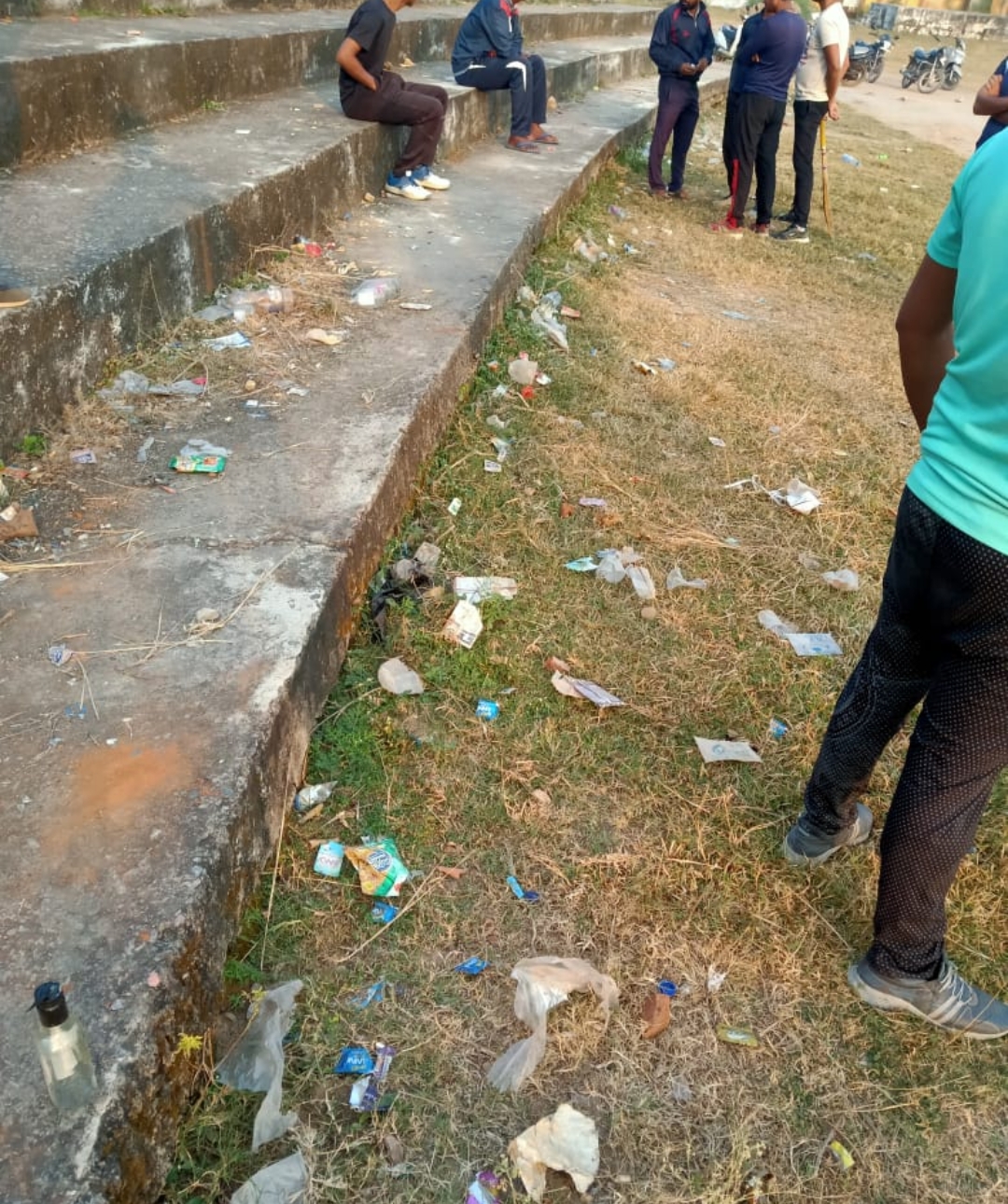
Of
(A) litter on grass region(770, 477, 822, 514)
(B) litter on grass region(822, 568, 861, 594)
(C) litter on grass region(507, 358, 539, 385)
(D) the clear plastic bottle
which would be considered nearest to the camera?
(D) the clear plastic bottle

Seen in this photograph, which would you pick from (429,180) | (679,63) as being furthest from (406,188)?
(679,63)

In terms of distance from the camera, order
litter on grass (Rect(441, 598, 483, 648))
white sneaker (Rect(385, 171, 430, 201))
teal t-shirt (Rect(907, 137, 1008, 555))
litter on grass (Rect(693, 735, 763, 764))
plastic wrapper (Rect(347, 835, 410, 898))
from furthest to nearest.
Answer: white sneaker (Rect(385, 171, 430, 201)) < litter on grass (Rect(441, 598, 483, 648)) < litter on grass (Rect(693, 735, 763, 764)) < plastic wrapper (Rect(347, 835, 410, 898)) < teal t-shirt (Rect(907, 137, 1008, 555))

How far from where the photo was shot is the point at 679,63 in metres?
7.34

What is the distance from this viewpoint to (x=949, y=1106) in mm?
1806

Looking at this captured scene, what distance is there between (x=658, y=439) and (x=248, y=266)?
1804mm

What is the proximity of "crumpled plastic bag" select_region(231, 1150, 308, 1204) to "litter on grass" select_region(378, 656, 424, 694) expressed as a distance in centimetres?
117

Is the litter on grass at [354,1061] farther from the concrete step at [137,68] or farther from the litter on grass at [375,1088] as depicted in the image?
the concrete step at [137,68]

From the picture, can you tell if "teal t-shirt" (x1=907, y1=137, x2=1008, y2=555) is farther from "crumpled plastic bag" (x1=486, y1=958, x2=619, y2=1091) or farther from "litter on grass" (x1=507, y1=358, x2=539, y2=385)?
"litter on grass" (x1=507, y1=358, x2=539, y2=385)

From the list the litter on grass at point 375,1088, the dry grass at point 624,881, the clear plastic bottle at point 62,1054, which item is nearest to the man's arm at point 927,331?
the dry grass at point 624,881

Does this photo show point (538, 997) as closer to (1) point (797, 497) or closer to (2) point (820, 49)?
(1) point (797, 497)

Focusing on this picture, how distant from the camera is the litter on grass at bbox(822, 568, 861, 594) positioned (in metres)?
3.33

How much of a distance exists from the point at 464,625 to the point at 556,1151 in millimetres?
1433

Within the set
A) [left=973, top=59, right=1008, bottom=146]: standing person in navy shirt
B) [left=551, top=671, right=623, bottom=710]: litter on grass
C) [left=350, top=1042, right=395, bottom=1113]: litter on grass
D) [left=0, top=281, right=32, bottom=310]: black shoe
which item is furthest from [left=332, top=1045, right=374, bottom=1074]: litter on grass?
[left=973, top=59, right=1008, bottom=146]: standing person in navy shirt

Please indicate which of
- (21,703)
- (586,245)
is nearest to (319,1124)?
(21,703)
